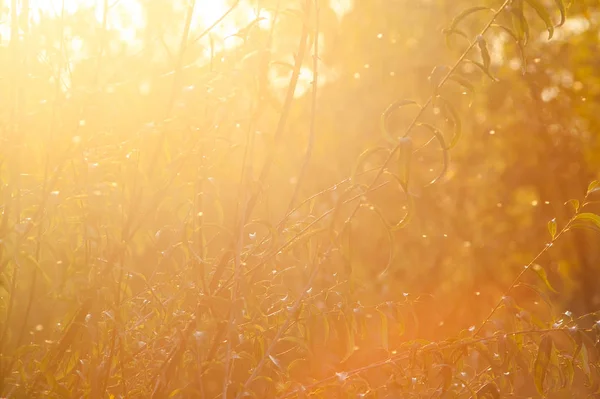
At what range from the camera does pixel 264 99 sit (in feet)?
6.10

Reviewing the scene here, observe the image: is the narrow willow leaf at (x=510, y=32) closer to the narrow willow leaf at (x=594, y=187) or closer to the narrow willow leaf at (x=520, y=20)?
the narrow willow leaf at (x=520, y=20)

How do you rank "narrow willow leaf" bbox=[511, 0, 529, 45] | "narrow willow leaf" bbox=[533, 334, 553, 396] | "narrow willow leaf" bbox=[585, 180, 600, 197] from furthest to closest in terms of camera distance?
"narrow willow leaf" bbox=[585, 180, 600, 197], "narrow willow leaf" bbox=[533, 334, 553, 396], "narrow willow leaf" bbox=[511, 0, 529, 45]

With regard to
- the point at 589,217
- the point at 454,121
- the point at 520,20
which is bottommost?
the point at 589,217

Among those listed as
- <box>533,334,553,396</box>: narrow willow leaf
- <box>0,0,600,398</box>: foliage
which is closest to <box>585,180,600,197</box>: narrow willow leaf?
<box>0,0,600,398</box>: foliage

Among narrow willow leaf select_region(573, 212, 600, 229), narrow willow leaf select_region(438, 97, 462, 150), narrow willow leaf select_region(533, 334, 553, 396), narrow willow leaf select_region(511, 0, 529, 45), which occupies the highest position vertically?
narrow willow leaf select_region(511, 0, 529, 45)

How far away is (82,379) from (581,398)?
6174 millimetres

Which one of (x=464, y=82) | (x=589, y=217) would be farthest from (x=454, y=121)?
(x=589, y=217)

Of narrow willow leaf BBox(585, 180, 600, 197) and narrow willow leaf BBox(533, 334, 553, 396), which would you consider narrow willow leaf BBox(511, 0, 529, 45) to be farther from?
narrow willow leaf BBox(533, 334, 553, 396)

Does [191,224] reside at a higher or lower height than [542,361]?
higher

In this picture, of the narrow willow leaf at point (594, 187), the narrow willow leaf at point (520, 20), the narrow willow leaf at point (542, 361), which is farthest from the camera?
the narrow willow leaf at point (594, 187)

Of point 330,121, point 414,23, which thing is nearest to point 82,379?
point 330,121

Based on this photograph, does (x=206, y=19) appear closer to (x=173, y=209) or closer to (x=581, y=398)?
(x=173, y=209)

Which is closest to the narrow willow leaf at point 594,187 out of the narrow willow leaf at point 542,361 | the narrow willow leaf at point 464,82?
the narrow willow leaf at point 542,361

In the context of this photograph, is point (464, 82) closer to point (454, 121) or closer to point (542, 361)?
point (454, 121)
